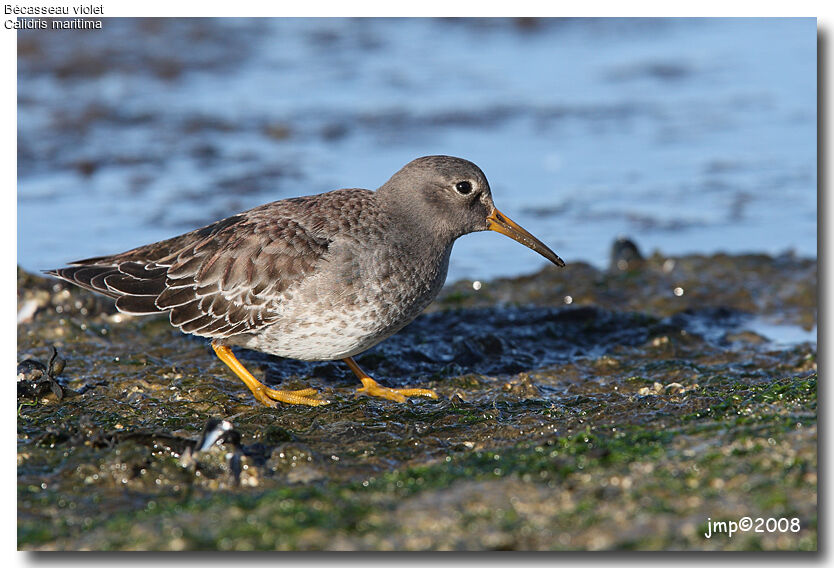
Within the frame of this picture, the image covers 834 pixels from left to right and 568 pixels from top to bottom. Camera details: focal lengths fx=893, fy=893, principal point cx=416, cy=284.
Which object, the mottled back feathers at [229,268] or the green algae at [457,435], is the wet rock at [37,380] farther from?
the mottled back feathers at [229,268]

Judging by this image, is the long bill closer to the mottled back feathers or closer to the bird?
the bird

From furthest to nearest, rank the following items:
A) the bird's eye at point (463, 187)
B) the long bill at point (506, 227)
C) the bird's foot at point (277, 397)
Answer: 1. the long bill at point (506, 227)
2. the bird's eye at point (463, 187)
3. the bird's foot at point (277, 397)

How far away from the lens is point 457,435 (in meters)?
6.00

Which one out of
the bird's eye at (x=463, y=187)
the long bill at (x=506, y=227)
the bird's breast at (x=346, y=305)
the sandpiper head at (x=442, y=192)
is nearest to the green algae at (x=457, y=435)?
the bird's breast at (x=346, y=305)

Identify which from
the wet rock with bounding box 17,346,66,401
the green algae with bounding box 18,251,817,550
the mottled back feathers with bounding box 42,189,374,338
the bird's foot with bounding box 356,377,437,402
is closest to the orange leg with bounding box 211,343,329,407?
the green algae with bounding box 18,251,817,550

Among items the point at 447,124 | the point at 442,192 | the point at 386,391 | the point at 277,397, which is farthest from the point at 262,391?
the point at 447,124

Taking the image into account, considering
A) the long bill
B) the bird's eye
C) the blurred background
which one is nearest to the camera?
the bird's eye

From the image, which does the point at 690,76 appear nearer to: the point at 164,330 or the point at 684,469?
the point at 164,330

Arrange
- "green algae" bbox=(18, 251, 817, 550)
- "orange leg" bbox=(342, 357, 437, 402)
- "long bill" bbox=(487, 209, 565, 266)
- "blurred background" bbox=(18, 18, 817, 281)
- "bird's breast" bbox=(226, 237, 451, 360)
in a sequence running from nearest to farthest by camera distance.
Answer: "green algae" bbox=(18, 251, 817, 550)
"bird's breast" bbox=(226, 237, 451, 360)
"orange leg" bbox=(342, 357, 437, 402)
"long bill" bbox=(487, 209, 565, 266)
"blurred background" bbox=(18, 18, 817, 281)

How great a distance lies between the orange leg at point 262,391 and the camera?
22.0ft

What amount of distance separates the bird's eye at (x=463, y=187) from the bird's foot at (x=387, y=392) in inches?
62.6

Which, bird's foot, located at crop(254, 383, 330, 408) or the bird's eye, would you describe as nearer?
bird's foot, located at crop(254, 383, 330, 408)

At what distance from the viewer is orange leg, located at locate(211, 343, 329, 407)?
6.70 metres

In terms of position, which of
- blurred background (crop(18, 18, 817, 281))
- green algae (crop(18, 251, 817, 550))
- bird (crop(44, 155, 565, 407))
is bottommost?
green algae (crop(18, 251, 817, 550))
